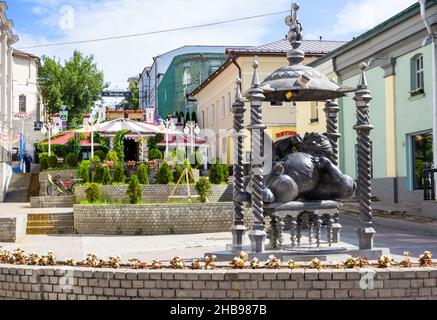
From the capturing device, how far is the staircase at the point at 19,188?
3023cm

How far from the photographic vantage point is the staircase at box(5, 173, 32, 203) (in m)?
30.2

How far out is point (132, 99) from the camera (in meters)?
92.3

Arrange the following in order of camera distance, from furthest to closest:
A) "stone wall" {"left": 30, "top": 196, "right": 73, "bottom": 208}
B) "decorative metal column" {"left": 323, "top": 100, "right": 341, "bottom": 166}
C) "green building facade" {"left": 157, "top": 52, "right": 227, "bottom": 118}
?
1. "green building facade" {"left": 157, "top": 52, "right": 227, "bottom": 118}
2. "stone wall" {"left": 30, "top": 196, "right": 73, "bottom": 208}
3. "decorative metal column" {"left": 323, "top": 100, "right": 341, "bottom": 166}

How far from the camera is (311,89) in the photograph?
10594mm

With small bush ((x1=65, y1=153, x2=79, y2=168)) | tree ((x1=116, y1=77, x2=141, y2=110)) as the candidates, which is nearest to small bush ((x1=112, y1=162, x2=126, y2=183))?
small bush ((x1=65, y1=153, x2=79, y2=168))

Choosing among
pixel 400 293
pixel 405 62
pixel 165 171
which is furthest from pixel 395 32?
pixel 400 293

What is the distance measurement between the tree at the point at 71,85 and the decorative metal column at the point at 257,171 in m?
62.5

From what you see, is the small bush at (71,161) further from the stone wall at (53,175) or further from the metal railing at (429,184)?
the metal railing at (429,184)

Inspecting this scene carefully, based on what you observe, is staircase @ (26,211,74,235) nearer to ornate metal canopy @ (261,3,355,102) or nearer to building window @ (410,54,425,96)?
ornate metal canopy @ (261,3,355,102)

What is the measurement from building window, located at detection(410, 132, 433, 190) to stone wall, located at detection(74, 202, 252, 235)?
23.9ft

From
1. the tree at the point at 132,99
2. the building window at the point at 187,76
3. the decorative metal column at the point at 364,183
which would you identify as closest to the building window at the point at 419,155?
the decorative metal column at the point at 364,183

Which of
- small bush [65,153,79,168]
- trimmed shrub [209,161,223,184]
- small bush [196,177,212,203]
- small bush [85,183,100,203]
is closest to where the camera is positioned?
small bush [196,177,212,203]

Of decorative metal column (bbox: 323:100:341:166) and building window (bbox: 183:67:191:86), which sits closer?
decorative metal column (bbox: 323:100:341:166)

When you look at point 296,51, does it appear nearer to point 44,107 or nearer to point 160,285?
point 160,285
